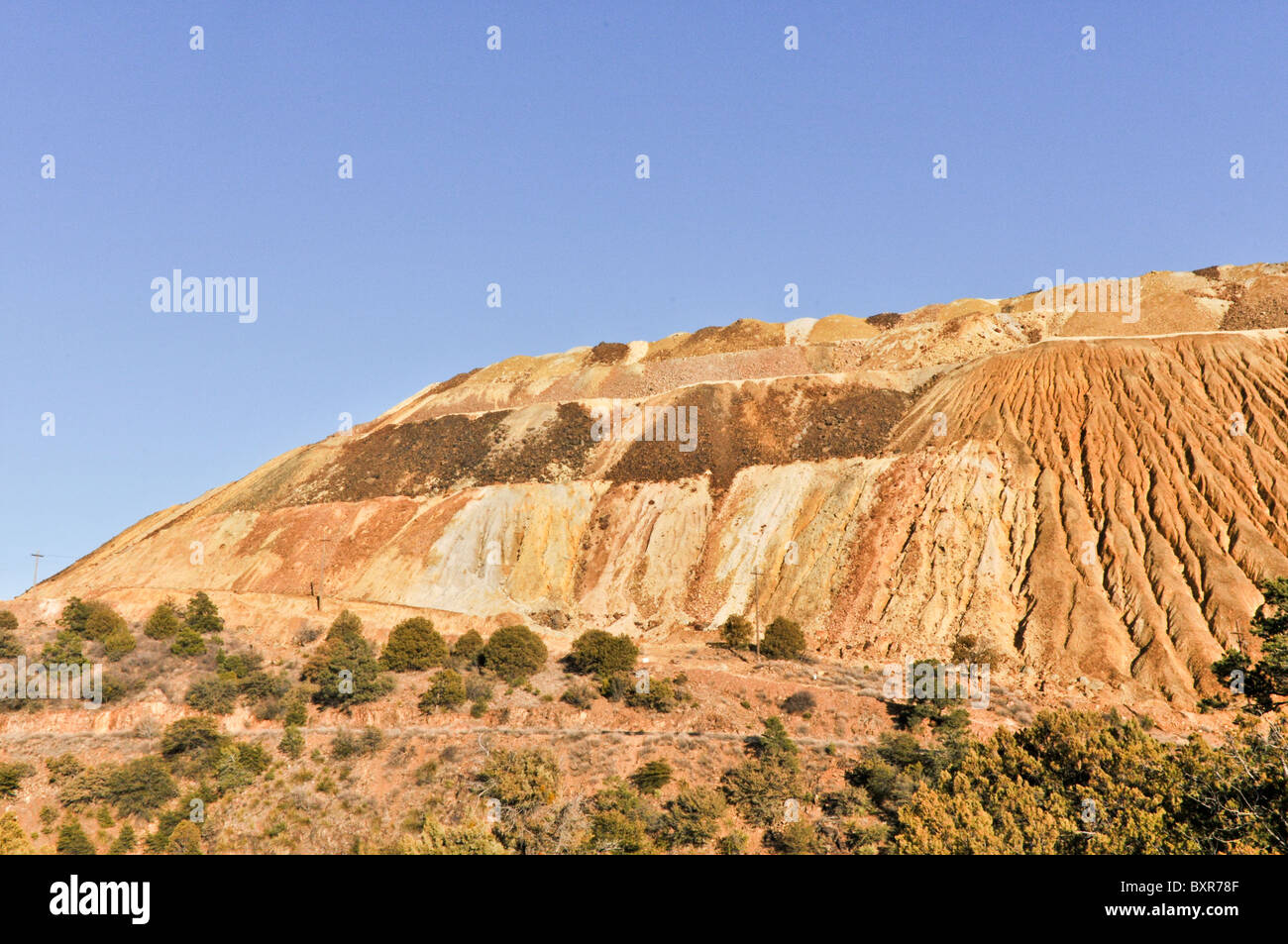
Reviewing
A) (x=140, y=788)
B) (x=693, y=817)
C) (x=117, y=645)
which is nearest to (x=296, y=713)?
(x=140, y=788)

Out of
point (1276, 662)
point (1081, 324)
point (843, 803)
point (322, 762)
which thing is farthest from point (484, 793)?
point (1081, 324)

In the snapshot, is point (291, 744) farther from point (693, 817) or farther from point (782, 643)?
point (782, 643)

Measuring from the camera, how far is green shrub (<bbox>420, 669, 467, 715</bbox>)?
39.9m

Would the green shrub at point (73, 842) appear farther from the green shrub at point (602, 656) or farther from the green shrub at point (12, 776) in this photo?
the green shrub at point (602, 656)

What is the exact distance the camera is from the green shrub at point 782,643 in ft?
160

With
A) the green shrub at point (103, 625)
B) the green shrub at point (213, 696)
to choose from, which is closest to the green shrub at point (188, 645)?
the green shrub at point (103, 625)

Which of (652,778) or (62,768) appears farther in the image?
(62,768)

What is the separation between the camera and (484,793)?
31.0 meters

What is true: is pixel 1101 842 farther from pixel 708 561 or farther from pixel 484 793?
pixel 708 561

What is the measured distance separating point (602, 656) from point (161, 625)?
20166 mm

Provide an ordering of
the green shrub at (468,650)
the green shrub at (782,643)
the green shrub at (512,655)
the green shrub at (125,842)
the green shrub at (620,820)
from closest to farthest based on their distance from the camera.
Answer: the green shrub at (620,820) < the green shrub at (125,842) < the green shrub at (512,655) < the green shrub at (468,650) < the green shrub at (782,643)

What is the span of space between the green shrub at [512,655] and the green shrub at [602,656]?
5.51 feet

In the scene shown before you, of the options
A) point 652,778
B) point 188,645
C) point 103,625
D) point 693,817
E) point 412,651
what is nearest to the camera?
point 693,817

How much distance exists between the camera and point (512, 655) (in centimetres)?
4353
